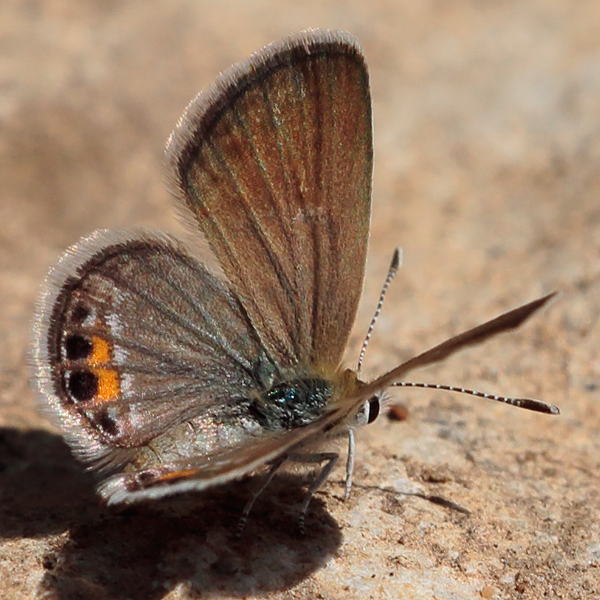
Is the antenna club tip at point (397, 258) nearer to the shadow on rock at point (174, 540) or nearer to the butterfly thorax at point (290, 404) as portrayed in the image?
the butterfly thorax at point (290, 404)

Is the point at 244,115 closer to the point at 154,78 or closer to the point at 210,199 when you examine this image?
the point at 210,199

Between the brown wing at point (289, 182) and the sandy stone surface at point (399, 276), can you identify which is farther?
the brown wing at point (289, 182)

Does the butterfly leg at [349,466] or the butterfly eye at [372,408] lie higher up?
the butterfly eye at [372,408]

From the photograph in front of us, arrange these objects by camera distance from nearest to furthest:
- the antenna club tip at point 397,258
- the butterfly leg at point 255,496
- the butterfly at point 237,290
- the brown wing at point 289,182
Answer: the butterfly leg at point 255,496, the butterfly at point 237,290, the brown wing at point 289,182, the antenna club tip at point 397,258

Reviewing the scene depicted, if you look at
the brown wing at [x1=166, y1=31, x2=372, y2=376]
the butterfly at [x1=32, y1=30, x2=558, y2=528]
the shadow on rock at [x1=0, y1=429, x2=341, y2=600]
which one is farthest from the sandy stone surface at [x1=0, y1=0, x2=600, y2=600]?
the brown wing at [x1=166, y1=31, x2=372, y2=376]

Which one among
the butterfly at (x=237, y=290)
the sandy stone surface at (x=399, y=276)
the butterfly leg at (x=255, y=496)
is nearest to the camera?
the sandy stone surface at (x=399, y=276)

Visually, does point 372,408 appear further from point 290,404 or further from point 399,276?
point 399,276

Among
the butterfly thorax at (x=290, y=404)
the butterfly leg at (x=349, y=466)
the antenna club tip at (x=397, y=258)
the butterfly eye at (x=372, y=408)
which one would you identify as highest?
the antenna club tip at (x=397, y=258)

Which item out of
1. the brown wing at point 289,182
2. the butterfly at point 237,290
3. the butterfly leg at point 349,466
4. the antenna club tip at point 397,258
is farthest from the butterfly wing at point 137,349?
the antenna club tip at point 397,258

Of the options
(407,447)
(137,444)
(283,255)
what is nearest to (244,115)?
(283,255)
